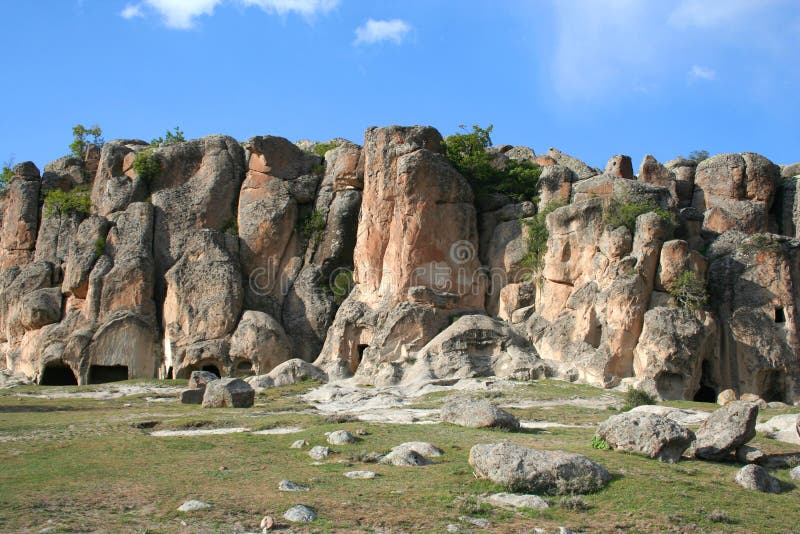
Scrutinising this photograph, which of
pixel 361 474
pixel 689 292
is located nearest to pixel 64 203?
pixel 689 292

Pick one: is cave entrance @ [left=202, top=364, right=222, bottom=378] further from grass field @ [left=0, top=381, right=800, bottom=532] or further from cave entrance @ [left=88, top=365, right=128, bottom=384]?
grass field @ [left=0, top=381, right=800, bottom=532]

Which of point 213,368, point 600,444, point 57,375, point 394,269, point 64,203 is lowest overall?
point 600,444

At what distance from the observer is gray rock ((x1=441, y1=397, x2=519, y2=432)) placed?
2181 centimetres

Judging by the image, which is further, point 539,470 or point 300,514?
point 539,470

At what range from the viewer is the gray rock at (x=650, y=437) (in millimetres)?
18031

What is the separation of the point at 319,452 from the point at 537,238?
23530 mm

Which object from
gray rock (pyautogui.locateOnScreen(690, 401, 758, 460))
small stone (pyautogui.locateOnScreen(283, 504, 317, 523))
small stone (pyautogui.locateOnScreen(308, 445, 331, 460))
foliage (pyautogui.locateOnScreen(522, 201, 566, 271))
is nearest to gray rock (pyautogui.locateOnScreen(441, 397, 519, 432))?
small stone (pyautogui.locateOnScreen(308, 445, 331, 460))

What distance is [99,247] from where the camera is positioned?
146 feet

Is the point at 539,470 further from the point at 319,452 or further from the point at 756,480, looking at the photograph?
the point at 319,452

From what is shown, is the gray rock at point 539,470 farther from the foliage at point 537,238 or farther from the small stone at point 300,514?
the foliage at point 537,238

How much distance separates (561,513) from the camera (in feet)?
45.7

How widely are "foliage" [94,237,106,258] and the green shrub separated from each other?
32156mm

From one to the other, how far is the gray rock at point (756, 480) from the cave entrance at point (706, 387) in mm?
18218

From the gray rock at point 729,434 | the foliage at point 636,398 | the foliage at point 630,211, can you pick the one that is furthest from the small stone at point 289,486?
the foliage at point 630,211
